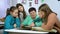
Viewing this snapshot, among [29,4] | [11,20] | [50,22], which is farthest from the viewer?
[29,4]

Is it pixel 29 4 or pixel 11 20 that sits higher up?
pixel 29 4

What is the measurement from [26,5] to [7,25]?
1.83m

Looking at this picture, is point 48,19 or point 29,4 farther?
point 29,4

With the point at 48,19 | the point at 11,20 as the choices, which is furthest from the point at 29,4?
the point at 48,19

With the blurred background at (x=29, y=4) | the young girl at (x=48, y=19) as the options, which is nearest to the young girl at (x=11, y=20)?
the young girl at (x=48, y=19)

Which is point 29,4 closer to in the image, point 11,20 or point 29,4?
point 29,4

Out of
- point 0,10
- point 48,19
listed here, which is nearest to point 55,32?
point 48,19

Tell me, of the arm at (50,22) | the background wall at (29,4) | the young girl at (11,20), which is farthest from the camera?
the background wall at (29,4)

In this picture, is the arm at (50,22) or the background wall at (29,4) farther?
the background wall at (29,4)

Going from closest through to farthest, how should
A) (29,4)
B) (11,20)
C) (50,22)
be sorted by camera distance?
1. (50,22)
2. (11,20)
3. (29,4)

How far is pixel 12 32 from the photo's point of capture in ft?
8.20

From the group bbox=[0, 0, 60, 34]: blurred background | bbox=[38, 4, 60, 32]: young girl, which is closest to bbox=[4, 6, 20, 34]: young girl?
bbox=[38, 4, 60, 32]: young girl

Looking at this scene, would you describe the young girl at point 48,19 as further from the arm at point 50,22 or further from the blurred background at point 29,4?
the blurred background at point 29,4

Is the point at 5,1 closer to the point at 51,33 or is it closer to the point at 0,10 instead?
the point at 0,10
